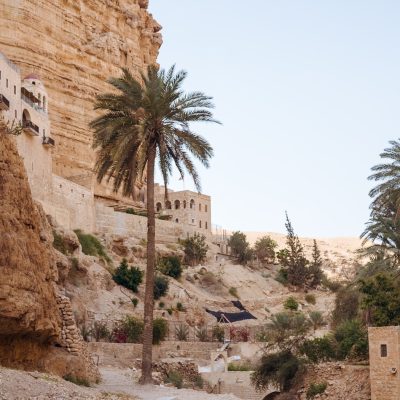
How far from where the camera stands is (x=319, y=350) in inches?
1234

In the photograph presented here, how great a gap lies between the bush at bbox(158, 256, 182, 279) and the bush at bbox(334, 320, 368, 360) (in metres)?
21.2

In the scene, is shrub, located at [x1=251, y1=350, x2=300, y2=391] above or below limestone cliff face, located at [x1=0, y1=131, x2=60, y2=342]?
below

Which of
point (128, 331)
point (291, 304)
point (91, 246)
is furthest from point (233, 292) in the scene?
point (128, 331)

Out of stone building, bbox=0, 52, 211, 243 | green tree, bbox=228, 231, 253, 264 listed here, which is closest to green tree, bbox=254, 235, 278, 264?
green tree, bbox=228, 231, 253, 264

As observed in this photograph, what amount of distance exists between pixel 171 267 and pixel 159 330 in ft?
56.3

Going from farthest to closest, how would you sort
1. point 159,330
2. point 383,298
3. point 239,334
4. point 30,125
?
point 239,334
point 30,125
point 159,330
point 383,298

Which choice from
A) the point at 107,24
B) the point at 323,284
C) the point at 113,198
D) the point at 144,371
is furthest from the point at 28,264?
the point at 107,24

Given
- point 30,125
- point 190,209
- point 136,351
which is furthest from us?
point 190,209

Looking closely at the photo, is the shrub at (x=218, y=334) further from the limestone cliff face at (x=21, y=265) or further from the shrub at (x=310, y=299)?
the limestone cliff face at (x=21, y=265)

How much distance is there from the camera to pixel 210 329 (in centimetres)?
4225

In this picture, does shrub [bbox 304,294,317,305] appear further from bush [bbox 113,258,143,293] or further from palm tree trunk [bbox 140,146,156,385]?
palm tree trunk [bbox 140,146,156,385]

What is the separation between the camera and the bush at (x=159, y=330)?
3499 centimetres

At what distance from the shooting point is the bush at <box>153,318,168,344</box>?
3499 centimetres

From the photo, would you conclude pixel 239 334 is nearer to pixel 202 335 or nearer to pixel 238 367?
pixel 202 335
